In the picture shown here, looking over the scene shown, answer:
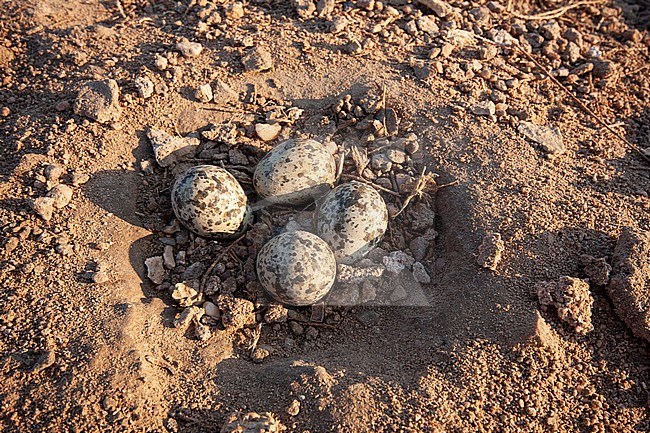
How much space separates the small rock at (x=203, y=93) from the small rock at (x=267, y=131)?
44cm

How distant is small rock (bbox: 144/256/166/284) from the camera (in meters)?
3.39

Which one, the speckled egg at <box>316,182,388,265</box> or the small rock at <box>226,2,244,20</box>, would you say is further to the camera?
the small rock at <box>226,2,244,20</box>

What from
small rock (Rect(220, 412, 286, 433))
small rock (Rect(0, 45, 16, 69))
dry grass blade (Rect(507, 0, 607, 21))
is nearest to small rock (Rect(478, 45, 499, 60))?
dry grass blade (Rect(507, 0, 607, 21))

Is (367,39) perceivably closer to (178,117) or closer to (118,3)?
(178,117)

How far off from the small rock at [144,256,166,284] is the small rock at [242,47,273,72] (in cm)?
163

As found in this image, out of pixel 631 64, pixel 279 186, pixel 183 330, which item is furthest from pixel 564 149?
pixel 183 330

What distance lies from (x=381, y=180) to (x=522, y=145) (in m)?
1.04

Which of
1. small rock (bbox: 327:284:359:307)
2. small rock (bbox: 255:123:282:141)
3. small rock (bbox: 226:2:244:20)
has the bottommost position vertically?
small rock (bbox: 327:284:359:307)

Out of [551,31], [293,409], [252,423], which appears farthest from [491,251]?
[551,31]

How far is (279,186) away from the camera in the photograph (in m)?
3.53

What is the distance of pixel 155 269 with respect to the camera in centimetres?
342

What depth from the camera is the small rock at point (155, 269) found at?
3393 millimetres

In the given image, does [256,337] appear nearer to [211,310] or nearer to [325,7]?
[211,310]

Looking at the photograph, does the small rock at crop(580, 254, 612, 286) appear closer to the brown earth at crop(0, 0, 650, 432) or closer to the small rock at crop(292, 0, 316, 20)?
the brown earth at crop(0, 0, 650, 432)
